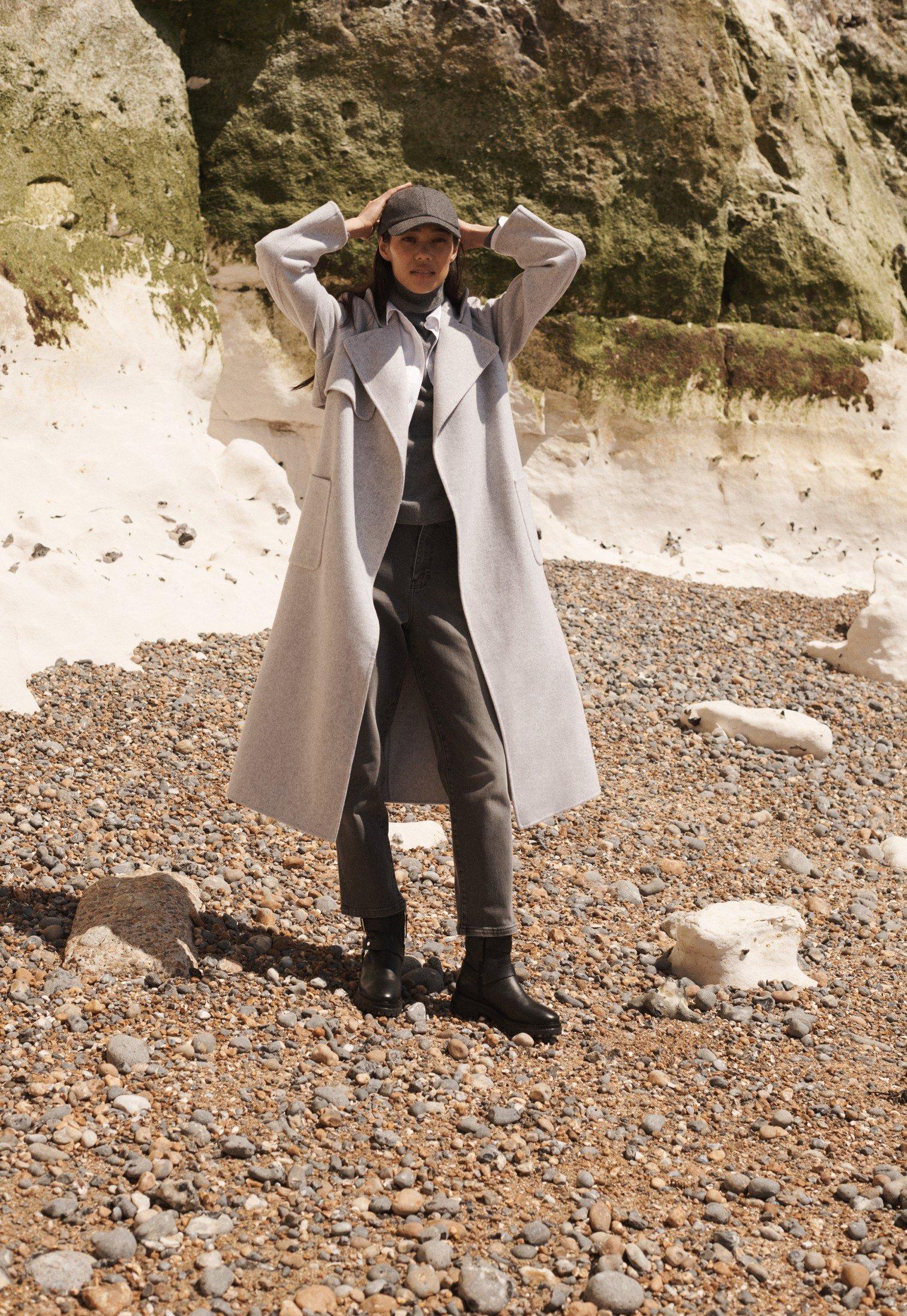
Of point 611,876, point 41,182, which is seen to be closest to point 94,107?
point 41,182

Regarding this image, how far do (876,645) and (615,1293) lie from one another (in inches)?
208

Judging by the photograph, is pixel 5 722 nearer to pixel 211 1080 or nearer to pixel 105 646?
pixel 105 646

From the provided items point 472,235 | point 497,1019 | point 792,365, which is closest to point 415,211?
point 472,235

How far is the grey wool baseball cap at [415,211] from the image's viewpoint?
2928 mm

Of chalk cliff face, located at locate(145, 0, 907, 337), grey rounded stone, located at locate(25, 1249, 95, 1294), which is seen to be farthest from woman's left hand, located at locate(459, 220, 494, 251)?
chalk cliff face, located at locate(145, 0, 907, 337)

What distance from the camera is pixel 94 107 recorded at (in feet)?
24.0

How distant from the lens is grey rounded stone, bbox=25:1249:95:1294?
2119 millimetres

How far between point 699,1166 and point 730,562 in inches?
258

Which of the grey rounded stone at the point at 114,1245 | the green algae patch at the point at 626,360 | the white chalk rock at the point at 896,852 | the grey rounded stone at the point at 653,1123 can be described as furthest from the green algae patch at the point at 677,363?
the grey rounded stone at the point at 114,1245

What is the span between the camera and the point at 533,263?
3.11 meters

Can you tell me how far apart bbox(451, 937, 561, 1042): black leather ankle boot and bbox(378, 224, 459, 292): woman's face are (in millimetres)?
1664

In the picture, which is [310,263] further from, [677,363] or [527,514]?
[677,363]

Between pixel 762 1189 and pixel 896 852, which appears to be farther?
pixel 896 852

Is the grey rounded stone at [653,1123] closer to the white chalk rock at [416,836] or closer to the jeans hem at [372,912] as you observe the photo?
the jeans hem at [372,912]
